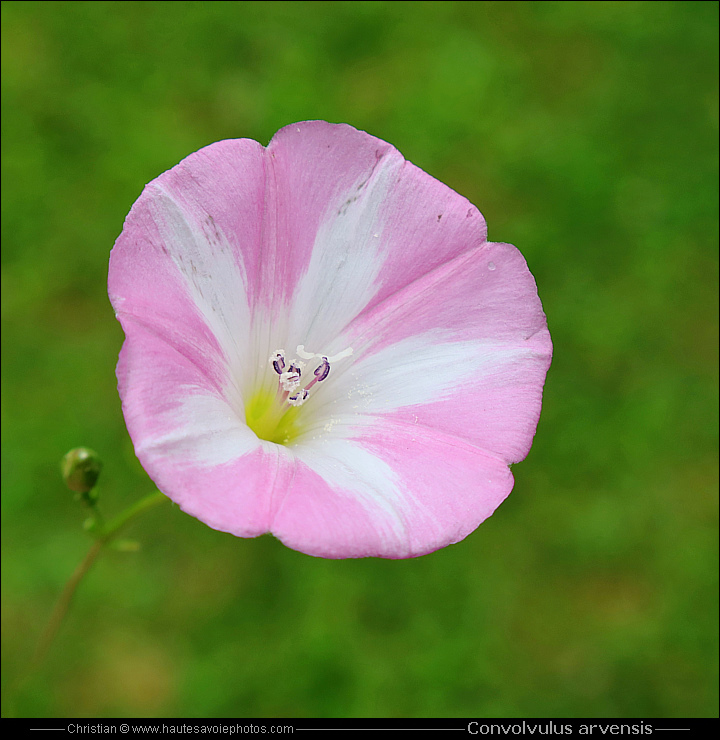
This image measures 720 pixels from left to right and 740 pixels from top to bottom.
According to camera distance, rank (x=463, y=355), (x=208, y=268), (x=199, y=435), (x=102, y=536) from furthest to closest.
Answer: (x=102, y=536) < (x=463, y=355) < (x=208, y=268) < (x=199, y=435)

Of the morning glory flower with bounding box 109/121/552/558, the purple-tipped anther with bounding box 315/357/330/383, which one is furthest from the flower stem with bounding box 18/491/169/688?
the purple-tipped anther with bounding box 315/357/330/383

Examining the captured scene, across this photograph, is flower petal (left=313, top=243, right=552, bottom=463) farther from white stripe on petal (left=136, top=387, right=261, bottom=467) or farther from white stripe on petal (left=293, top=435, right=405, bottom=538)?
white stripe on petal (left=136, top=387, right=261, bottom=467)

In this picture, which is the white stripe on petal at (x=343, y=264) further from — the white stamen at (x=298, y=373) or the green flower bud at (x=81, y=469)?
the green flower bud at (x=81, y=469)

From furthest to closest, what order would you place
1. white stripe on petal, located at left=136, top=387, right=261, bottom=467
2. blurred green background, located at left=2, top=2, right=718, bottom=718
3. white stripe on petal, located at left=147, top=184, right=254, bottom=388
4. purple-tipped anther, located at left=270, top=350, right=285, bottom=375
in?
blurred green background, located at left=2, top=2, right=718, bottom=718 → purple-tipped anther, located at left=270, top=350, right=285, bottom=375 → white stripe on petal, located at left=147, top=184, right=254, bottom=388 → white stripe on petal, located at left=136, top=387, right=261, bottom=467

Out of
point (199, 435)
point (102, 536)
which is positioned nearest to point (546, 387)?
point (102, 536)

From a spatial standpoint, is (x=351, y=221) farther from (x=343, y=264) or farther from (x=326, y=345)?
(x=326, y=345)

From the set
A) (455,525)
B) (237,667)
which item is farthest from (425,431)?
(237,667)

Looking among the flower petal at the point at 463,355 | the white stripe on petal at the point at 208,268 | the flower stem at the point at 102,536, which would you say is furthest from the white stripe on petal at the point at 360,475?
the flower stem at the point at 102,536
